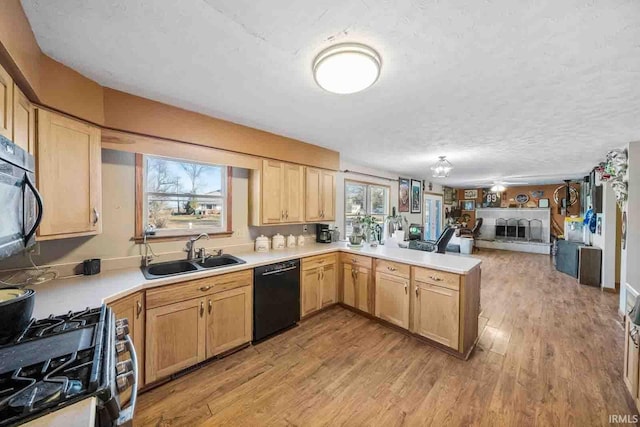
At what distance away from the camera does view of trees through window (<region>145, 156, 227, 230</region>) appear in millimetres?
2383

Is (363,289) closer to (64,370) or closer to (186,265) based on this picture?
(186,265)

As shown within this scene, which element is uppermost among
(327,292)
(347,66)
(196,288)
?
(347,66)

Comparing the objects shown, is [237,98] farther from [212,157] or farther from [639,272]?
[639,272]

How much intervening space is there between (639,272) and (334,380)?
4.17 metres

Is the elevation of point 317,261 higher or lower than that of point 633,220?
lower

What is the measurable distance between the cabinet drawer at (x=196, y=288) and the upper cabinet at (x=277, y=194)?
792 mm

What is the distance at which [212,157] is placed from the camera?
2451mm

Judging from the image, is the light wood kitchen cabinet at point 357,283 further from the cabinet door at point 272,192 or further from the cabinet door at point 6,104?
the cabinet door at point 6,104

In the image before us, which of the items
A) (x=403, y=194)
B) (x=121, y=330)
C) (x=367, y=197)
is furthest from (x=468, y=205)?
(x=121, y=330)

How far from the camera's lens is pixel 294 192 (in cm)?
320

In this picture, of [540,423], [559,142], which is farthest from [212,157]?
[559,142]

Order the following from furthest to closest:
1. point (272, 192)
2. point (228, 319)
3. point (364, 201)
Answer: point (364, 201) < point (272, 192) < point (228, 319)

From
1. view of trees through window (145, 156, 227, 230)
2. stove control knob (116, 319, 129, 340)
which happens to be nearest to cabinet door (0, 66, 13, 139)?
stove control knob (116, 319, 129, 340)

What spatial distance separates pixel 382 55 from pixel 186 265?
2498 millimetres
